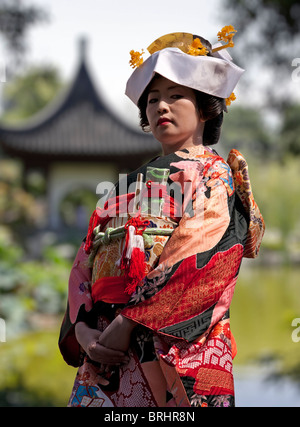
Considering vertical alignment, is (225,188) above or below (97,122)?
below

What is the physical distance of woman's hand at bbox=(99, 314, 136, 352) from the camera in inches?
49.7

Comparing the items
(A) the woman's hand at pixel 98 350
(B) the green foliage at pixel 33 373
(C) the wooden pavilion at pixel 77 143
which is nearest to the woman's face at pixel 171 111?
(A) the woman's hand at pixel 98 350

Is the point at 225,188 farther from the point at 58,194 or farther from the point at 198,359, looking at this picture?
the point at 58,194

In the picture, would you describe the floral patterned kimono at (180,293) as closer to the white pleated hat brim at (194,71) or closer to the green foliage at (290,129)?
the white pleated hat brim at (194,71)

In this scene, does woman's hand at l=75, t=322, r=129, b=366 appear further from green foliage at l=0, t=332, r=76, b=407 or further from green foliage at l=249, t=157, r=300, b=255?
green foliage at l=249, t=157, r=300, b=255

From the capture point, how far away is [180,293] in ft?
4.13

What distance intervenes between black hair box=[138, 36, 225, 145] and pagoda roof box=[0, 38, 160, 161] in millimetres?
12016

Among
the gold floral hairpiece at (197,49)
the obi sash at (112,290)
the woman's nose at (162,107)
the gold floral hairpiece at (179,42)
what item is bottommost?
the obi sash at (112,290)

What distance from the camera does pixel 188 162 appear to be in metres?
1.40

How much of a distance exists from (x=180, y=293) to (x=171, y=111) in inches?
17.9

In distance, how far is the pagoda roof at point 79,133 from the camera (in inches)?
553

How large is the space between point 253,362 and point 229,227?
612 cm

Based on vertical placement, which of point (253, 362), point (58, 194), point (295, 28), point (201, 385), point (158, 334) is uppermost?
point (58, 194)

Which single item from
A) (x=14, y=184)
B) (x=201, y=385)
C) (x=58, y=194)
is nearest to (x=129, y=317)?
(x=201, y=385)
